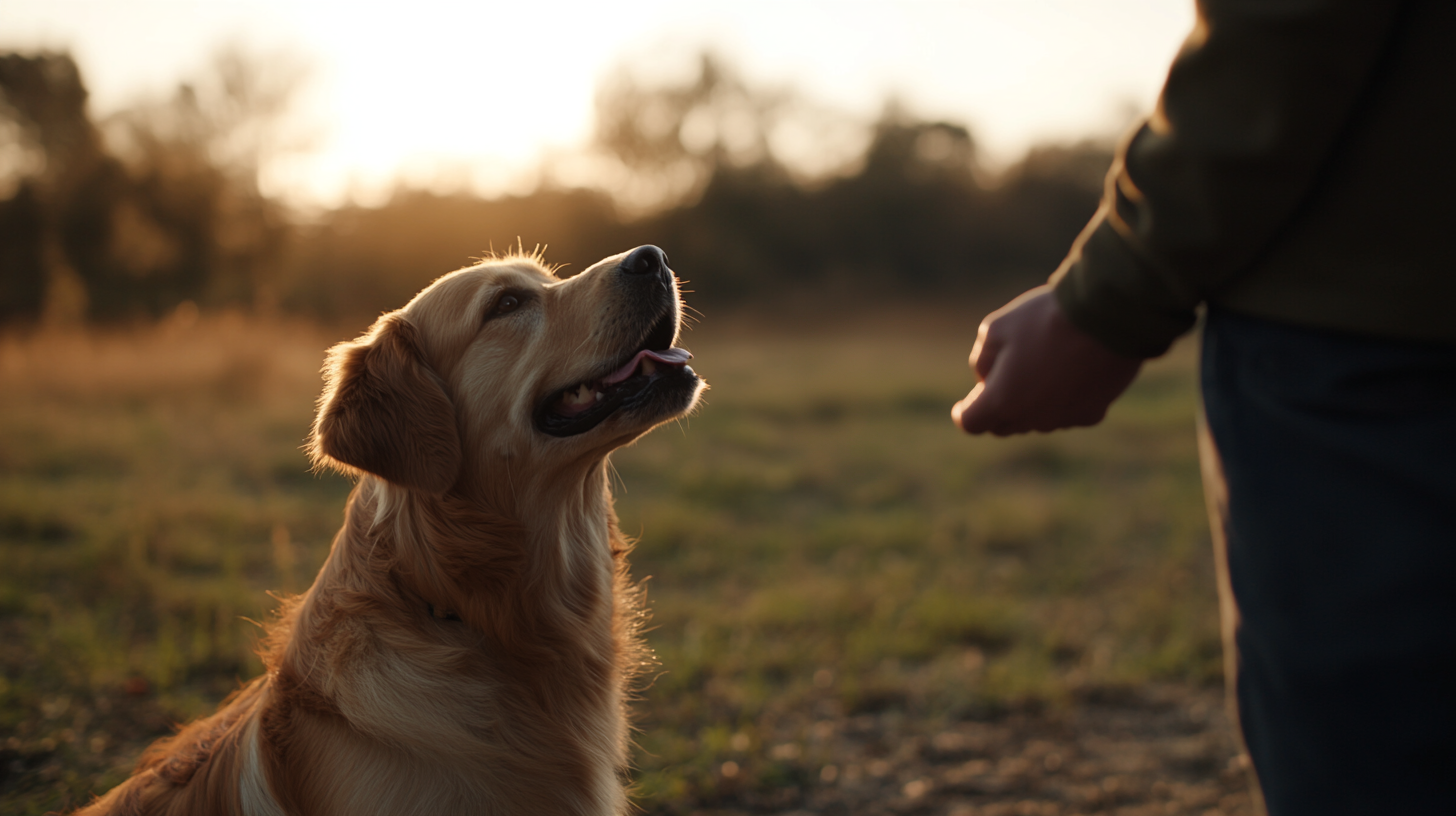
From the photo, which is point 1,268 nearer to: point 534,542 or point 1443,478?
point 534,542

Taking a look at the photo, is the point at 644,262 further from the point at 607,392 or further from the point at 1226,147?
the point at 1226,147

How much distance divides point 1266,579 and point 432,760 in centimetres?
176

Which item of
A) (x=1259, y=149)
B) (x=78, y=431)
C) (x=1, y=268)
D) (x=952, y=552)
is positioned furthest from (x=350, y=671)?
(x=1, y=268)

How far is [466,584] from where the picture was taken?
223cm

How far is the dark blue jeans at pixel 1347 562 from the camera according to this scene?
2.87ft

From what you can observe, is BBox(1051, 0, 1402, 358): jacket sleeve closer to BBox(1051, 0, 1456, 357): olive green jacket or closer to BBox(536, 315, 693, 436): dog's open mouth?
BBox(1051, 0, 1456, 357): olive green jacket

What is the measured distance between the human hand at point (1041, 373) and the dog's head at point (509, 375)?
4.01 feet

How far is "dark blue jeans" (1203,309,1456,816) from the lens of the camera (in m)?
0.87

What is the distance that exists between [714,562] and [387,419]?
12.5 ft

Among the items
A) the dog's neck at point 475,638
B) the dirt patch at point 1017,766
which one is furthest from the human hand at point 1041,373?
the dirt patch at point 1017,766

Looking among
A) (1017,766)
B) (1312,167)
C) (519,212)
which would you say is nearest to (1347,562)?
(1312,167)

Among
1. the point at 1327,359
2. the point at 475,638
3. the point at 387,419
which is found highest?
the point at 387,419

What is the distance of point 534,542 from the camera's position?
8.09 ft

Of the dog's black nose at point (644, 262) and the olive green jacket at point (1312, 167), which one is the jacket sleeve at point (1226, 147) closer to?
the olive green jacket at point (1312, 167)
